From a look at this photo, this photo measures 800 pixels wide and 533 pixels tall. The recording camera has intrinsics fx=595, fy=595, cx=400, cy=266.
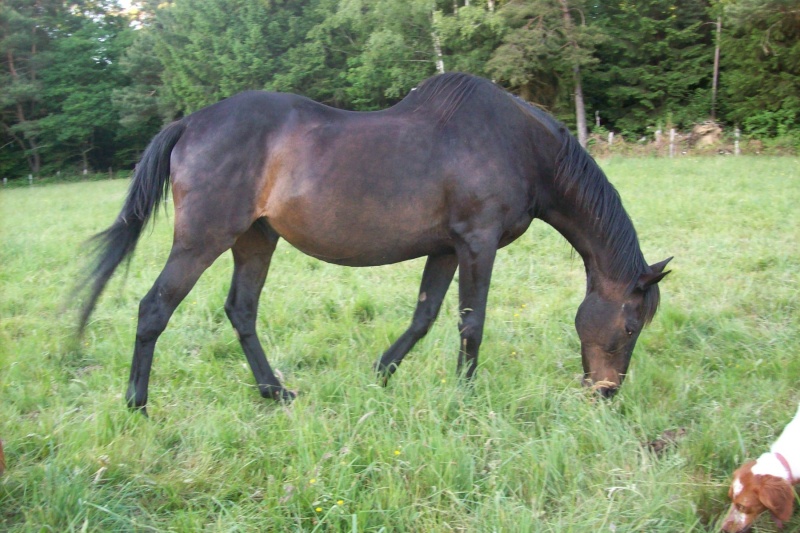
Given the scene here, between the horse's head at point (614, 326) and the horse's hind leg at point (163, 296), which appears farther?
the horse's head at point (614, 326)

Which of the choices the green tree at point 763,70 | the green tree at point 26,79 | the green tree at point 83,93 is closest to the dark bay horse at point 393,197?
the green tree at point 763,70

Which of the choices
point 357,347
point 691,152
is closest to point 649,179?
point 691,152

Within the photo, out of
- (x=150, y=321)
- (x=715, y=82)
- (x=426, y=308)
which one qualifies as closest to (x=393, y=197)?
(x=426, y=308)

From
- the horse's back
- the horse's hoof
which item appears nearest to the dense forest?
the horse's back

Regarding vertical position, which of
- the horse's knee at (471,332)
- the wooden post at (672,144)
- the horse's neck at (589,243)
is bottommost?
the wooden post at (672,144)

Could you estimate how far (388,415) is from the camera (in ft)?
10.0

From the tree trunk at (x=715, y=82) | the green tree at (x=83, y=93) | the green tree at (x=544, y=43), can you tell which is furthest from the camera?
the green tree at (x=83, y=93)

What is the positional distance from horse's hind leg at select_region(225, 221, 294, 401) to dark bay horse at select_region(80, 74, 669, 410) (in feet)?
0.31

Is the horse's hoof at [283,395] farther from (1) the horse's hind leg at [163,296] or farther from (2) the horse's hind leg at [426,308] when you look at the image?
(1) the horse's hind leg at [163,296]

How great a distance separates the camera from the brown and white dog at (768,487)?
86.5 inches

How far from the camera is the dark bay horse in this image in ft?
11.1

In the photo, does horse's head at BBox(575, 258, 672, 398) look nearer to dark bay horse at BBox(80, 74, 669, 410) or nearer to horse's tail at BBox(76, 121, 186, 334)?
dark bay horse at BBox(80, 74, 669, 410)

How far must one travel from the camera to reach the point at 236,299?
3906mm

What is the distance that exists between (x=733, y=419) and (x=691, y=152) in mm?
20444
